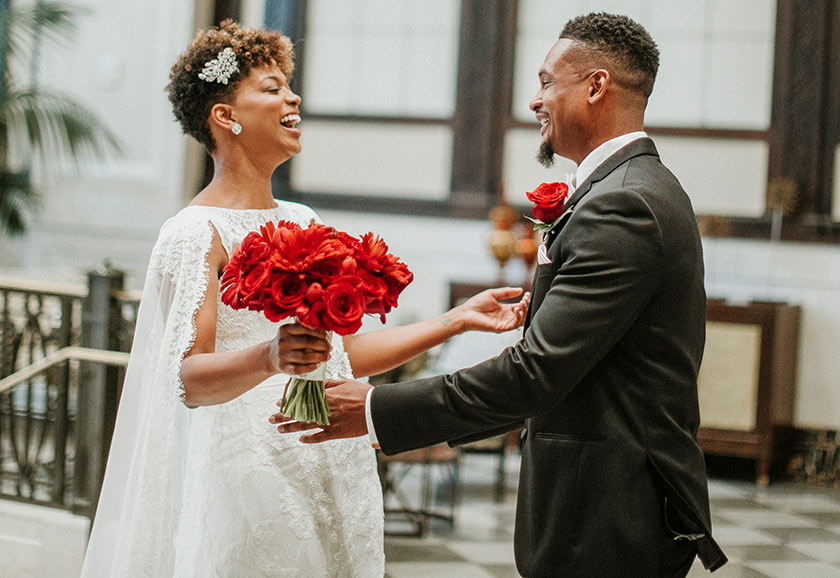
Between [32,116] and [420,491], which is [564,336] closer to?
[420,491]

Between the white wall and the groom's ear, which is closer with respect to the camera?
the groom's ear

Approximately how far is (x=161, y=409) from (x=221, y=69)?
2.84 ft

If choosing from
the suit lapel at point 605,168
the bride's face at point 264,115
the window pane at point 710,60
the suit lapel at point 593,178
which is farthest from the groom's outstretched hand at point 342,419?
the window pane at point 710,60

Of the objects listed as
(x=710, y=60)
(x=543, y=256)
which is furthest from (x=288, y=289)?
(x=710, y=60)

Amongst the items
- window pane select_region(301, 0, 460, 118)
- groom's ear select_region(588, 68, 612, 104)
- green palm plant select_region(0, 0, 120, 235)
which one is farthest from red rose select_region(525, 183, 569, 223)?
green palm plant select_region(0, 0, 120, 235)

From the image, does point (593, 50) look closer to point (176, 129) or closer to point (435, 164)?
point (435, 164)

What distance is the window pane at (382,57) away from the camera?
310 inches

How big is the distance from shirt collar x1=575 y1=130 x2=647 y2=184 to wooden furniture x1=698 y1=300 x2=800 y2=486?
14.8 feet

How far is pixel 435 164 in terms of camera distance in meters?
7.86

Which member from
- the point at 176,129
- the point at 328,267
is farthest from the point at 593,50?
the point at 176,129

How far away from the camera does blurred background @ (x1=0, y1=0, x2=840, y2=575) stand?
22.5ft

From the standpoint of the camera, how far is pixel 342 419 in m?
2.04

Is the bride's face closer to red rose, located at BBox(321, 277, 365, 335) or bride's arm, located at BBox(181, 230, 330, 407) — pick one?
bride's arm, located at BBox(181, 230, 330, 407)

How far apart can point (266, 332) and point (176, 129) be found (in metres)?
6.14
